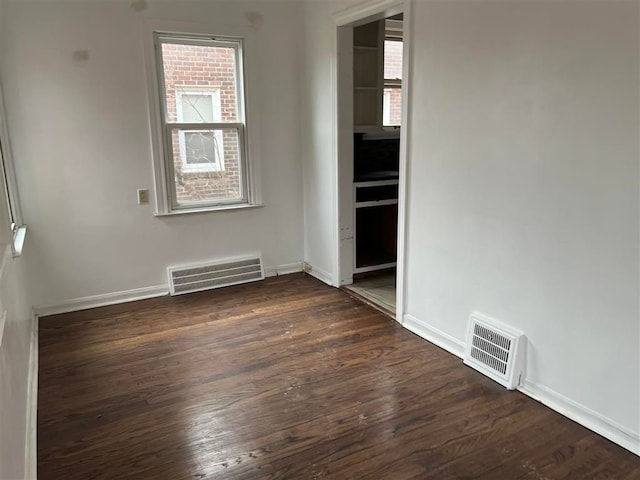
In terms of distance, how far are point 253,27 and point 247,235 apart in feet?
5.67

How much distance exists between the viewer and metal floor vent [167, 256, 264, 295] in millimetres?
4047

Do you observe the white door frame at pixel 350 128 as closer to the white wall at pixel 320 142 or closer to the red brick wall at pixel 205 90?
the white wall at pixel 320 142

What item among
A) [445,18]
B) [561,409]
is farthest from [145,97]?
[561,409]

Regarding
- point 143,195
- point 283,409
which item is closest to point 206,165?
point 143,195

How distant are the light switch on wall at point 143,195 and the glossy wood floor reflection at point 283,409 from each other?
947mm

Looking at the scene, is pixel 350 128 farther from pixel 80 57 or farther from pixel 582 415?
pixel 582 415

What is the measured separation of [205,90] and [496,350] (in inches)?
115

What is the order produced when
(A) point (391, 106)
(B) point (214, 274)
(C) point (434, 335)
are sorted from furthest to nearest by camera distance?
(A) point (391, 106), (B) point (214, 274), (C) point (434, 335)

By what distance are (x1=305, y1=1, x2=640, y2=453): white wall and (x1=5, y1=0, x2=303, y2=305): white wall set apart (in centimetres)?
161

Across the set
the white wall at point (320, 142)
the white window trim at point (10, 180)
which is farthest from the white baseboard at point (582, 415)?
the white window trim at point (10, 180)

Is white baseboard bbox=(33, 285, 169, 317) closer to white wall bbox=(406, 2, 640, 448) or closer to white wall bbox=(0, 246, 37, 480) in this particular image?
white wall bbox=(0, 246, 37, 480)

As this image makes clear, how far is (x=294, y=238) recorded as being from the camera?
457 cm

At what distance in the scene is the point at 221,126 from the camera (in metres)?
4.04

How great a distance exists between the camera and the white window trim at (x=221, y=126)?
12.0 feet
